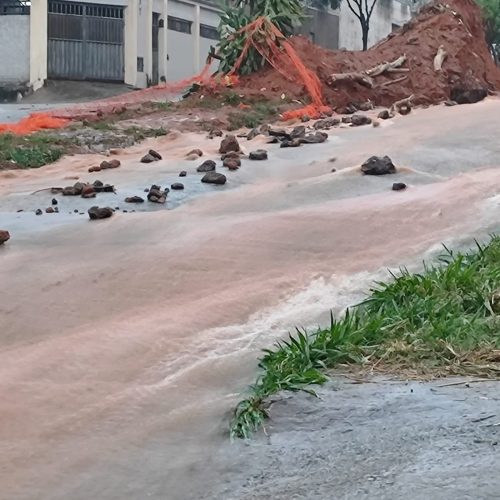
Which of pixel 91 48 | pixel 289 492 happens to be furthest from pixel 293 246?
pixel 91 48

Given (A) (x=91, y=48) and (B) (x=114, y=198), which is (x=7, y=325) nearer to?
(B) (x=114, y=198)

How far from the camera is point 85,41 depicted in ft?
78.1

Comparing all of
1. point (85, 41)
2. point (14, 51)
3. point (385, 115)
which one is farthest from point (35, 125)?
point (85, 41)

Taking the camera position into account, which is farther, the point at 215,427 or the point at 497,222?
the point at 497,222

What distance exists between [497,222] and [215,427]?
124 inches

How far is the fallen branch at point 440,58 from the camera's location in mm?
13602

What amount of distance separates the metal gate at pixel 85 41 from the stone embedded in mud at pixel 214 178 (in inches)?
656

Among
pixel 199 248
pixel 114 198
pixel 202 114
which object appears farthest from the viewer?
pixel 202 114

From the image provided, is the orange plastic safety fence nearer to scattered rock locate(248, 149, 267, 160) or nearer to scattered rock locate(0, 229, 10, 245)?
scattered rock locate(248, 149, 267, 160)

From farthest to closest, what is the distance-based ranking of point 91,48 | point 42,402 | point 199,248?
point 91,48, point 199,248, point 42,402

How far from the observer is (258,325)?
4785 millimetres

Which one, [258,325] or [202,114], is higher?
[202,114]

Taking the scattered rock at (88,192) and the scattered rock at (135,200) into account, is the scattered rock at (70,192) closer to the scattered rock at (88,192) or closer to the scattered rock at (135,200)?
the scattered rock at (88,192)

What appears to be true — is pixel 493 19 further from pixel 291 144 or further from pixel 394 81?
pixel 291 144
